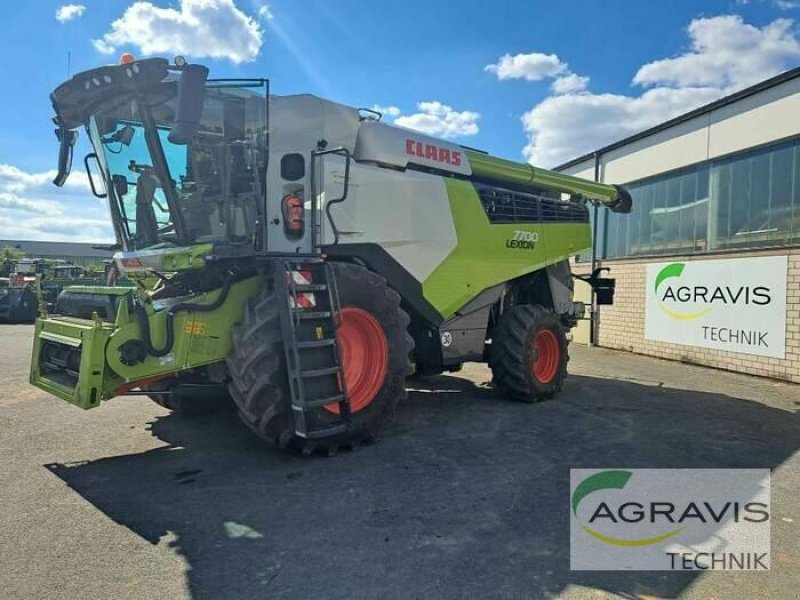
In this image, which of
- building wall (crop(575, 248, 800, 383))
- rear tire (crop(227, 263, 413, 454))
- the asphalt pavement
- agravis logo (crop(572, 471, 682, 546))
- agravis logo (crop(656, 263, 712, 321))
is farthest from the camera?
agravis logo (crop(656, 263, 712, 321))

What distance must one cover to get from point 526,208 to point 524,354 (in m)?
1.93

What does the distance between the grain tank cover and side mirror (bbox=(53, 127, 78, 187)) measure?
2.64m

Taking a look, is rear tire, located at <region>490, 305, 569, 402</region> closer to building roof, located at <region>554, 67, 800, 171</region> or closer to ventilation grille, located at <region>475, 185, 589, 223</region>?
ventilation grille, located at <region>475, 185, 589, 223</region>

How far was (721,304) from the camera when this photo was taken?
414 inches

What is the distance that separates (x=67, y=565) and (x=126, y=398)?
4.84 meters

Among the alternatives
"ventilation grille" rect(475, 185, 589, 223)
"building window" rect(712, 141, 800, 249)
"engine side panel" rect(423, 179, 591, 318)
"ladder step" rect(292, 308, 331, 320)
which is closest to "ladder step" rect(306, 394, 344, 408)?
"ladder step" rect(292, 308, 331, 320)

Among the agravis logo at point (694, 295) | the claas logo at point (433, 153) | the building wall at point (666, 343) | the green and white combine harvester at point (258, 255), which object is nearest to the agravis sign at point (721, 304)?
the agravis logo at point (694, 295)

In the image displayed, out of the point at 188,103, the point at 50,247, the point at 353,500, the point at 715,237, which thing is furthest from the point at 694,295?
the point at 50,247

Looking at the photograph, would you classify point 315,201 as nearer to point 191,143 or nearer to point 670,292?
point 191,143

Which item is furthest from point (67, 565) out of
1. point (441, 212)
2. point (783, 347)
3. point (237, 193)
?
point (783, 347)

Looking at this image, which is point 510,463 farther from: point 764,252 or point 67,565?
point 764,252

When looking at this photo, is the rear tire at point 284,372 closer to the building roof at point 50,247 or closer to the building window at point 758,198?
the building window at point 758,198

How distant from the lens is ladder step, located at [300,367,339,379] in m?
4.54

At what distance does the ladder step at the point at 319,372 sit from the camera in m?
4.54
